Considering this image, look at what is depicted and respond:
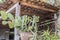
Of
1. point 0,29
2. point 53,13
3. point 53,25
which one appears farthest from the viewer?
point 0,29

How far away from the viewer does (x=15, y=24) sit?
2494 millimetres

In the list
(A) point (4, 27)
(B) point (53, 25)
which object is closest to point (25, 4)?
(B) point (53, 25)

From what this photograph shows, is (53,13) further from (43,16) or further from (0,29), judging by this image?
(0,29)

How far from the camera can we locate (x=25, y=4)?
4215 millimetres

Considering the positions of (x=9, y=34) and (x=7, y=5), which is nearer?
(x=7, y=5)

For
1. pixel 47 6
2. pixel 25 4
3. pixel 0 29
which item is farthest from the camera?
pixel 0 29

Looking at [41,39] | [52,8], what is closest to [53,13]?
[52,8]

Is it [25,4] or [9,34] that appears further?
[9,34]

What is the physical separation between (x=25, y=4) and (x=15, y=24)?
5.85 feet

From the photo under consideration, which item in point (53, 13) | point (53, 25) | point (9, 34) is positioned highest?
point (53, 13)

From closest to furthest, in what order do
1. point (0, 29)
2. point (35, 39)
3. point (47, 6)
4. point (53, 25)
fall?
1. point (35, 39)
2. point (47, 6)
3. point (53, 25)
4. point (0, 29)

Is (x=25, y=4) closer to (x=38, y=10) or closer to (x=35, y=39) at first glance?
(x=38, y=10)

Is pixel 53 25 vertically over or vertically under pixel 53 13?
under

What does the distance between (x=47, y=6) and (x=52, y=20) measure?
84 cm
